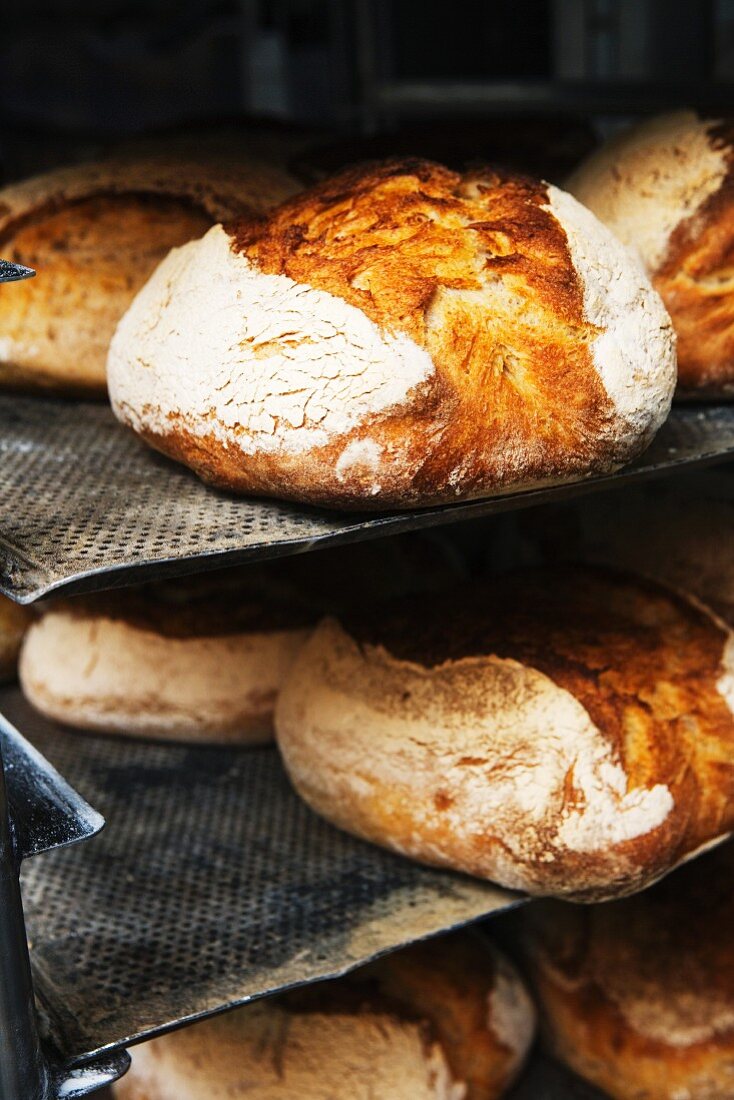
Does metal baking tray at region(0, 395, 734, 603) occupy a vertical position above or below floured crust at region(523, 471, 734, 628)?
above

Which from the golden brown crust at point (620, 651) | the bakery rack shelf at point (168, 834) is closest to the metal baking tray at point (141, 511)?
the bakery rack shelf at point (168, 834)

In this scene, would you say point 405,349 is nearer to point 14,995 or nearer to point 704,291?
point 704,291

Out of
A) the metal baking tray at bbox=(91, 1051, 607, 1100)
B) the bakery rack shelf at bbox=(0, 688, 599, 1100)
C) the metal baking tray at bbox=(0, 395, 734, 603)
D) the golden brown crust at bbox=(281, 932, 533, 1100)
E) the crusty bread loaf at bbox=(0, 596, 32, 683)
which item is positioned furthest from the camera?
the crusty bread loaf at bbox=(0, 596, 32, 683)

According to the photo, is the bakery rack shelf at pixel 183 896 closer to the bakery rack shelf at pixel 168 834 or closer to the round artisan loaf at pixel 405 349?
the bakery rack shelf at pixel 168 834

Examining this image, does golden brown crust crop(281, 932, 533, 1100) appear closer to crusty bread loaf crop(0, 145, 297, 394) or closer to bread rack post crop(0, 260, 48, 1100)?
bread rack post crop(0, 260, 48, 1100)

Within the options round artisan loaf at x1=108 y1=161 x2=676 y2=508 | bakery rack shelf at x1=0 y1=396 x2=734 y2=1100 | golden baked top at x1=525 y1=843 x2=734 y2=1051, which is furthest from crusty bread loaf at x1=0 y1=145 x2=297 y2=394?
golden baked top at x1=525 y1=843 x2=734 y2=1051

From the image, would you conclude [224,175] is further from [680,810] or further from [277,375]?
[680,810]
